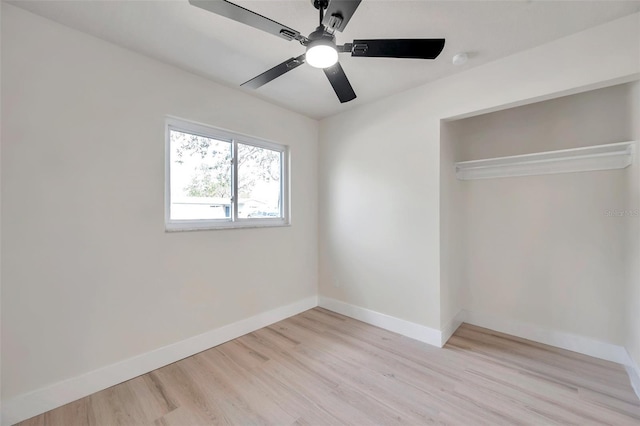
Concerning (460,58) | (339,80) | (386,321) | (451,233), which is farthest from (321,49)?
(386,321)

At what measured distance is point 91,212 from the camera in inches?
74.5

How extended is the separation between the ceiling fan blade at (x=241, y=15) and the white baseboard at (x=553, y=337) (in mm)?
3327

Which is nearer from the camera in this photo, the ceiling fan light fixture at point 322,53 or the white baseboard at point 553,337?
the ceiling fan light fixture at point 322,53

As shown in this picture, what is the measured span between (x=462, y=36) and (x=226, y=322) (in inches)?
128

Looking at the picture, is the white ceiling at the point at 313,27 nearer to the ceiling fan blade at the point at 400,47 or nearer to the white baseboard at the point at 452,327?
the ceiling fan blade at the point at 400,47

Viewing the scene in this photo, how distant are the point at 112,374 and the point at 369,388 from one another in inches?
76.9

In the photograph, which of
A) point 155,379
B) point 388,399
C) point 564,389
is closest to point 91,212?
point 155,379

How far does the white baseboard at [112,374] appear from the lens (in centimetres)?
163

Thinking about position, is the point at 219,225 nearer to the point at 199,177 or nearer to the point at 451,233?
the point at 199,177

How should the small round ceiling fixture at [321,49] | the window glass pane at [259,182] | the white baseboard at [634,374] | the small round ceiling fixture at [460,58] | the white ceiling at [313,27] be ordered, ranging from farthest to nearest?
the window glass pane at [259,182]
the small round ceiling fixture at [460,58]
the white baseboard at [634,374]
the white ceiling at [313,27]
the small round ceiling fixture at [321,49]

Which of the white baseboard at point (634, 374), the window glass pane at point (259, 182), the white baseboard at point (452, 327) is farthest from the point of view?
the window glass pane at point (259, 182)

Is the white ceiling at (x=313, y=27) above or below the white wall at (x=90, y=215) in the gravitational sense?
above

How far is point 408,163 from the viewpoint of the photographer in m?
2.73

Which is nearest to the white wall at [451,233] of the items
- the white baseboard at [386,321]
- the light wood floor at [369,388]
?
the white baseboard at [386,321]
